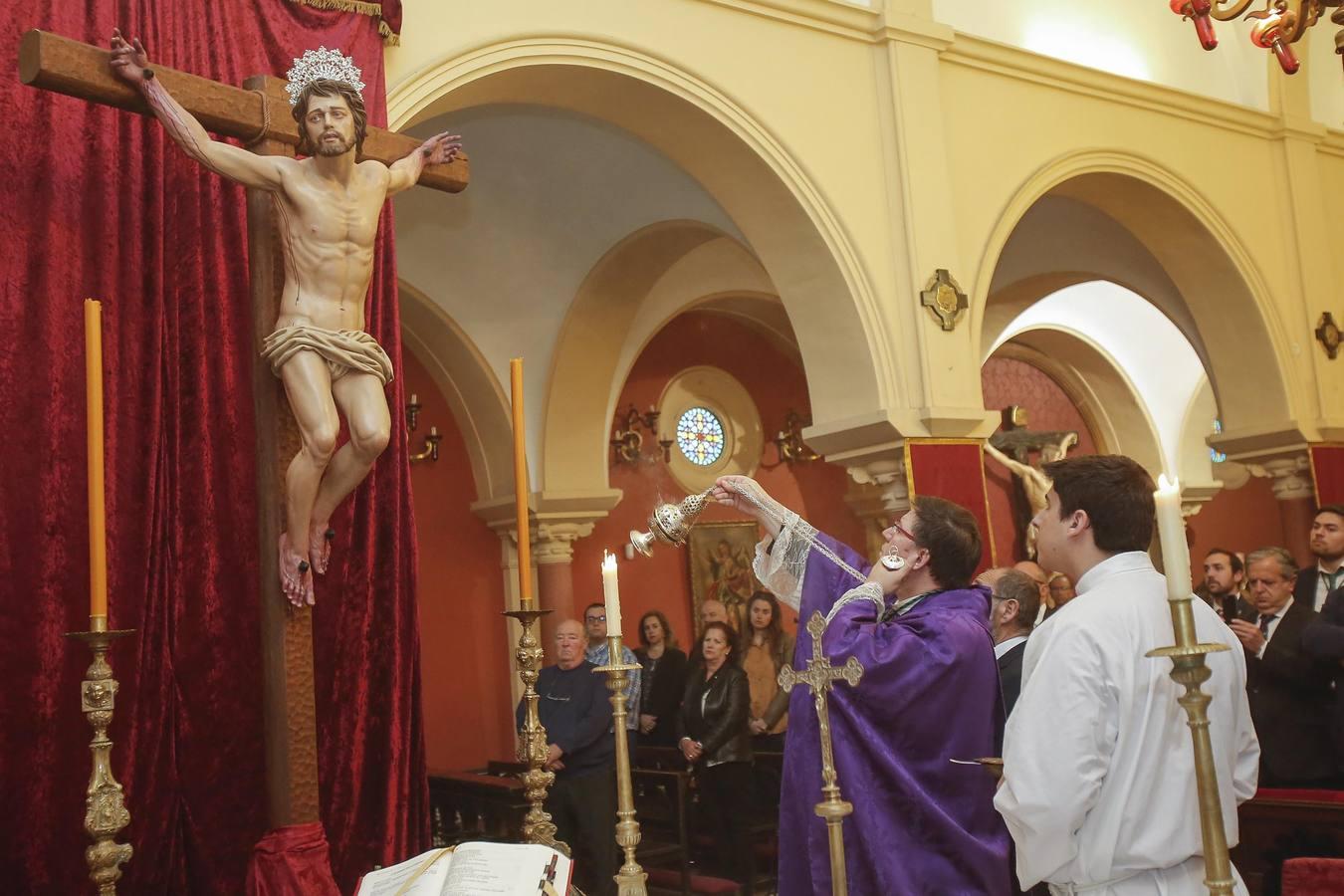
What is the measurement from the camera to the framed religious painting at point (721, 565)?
1240 cm

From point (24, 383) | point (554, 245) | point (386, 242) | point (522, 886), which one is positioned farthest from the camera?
point (554, 245)

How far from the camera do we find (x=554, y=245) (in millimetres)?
9594

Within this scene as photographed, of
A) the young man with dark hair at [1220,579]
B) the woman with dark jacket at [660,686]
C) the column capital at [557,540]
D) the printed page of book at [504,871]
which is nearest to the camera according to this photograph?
the printed page of book at [504,871]

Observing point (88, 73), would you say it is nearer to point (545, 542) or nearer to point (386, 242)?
point (386, 242)

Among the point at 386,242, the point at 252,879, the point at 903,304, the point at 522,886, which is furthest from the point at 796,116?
the point at 522,886

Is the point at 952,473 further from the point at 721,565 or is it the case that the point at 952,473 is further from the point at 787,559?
the point at 721,565

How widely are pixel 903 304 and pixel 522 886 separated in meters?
5.41

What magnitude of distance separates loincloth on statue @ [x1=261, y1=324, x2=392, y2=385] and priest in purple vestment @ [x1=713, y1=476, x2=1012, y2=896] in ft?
3.45

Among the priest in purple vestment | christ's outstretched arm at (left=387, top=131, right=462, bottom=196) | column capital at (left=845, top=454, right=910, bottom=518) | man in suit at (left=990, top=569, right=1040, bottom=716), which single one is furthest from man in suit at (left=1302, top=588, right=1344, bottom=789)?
christ's outstretched arm at (left=387, top=131, right=462, bottom=196)

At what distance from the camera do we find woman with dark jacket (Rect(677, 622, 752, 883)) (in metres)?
6.71

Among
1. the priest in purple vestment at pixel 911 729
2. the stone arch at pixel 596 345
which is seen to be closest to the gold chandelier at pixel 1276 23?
the stone arch at pixel 596 345

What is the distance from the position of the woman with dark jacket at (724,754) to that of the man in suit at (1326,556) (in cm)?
272

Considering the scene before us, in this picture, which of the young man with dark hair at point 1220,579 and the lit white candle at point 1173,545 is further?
the young man with dark hair at point 1220,579

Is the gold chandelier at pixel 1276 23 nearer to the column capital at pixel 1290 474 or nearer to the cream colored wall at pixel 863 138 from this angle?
the cream colored wall at pixel 863 138
